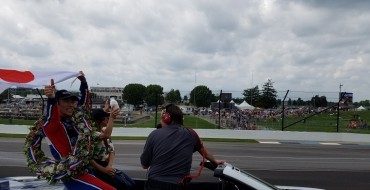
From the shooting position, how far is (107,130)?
450cm

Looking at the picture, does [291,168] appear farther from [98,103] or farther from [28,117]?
[28,117]

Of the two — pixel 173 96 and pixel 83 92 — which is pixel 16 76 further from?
pixel 173 96

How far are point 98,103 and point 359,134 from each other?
15.0 metres

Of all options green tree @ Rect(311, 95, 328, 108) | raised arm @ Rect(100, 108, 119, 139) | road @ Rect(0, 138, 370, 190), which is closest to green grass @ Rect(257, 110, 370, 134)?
green tree @ Rect(311, 95, 328, 108)

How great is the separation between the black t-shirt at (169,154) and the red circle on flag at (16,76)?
1446mm

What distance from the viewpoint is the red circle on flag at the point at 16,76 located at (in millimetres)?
4242

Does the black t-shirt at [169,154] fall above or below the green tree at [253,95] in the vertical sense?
below

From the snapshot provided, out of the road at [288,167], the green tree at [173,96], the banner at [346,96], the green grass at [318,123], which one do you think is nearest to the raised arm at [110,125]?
the road at [288,167]

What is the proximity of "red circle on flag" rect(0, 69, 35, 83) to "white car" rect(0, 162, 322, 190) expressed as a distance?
952 millimetres

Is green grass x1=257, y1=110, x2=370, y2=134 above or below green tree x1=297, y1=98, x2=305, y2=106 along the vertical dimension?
below

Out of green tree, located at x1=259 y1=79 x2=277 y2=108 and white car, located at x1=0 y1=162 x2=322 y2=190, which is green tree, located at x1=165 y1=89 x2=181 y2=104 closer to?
green tree, located at x1=259 y1=79 x2=277 y2=108

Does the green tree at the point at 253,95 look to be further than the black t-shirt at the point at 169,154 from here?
Yes

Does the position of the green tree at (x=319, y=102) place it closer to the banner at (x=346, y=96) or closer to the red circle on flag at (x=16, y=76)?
the banner at (x=346, y=96)

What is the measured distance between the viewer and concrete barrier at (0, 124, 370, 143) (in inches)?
925
